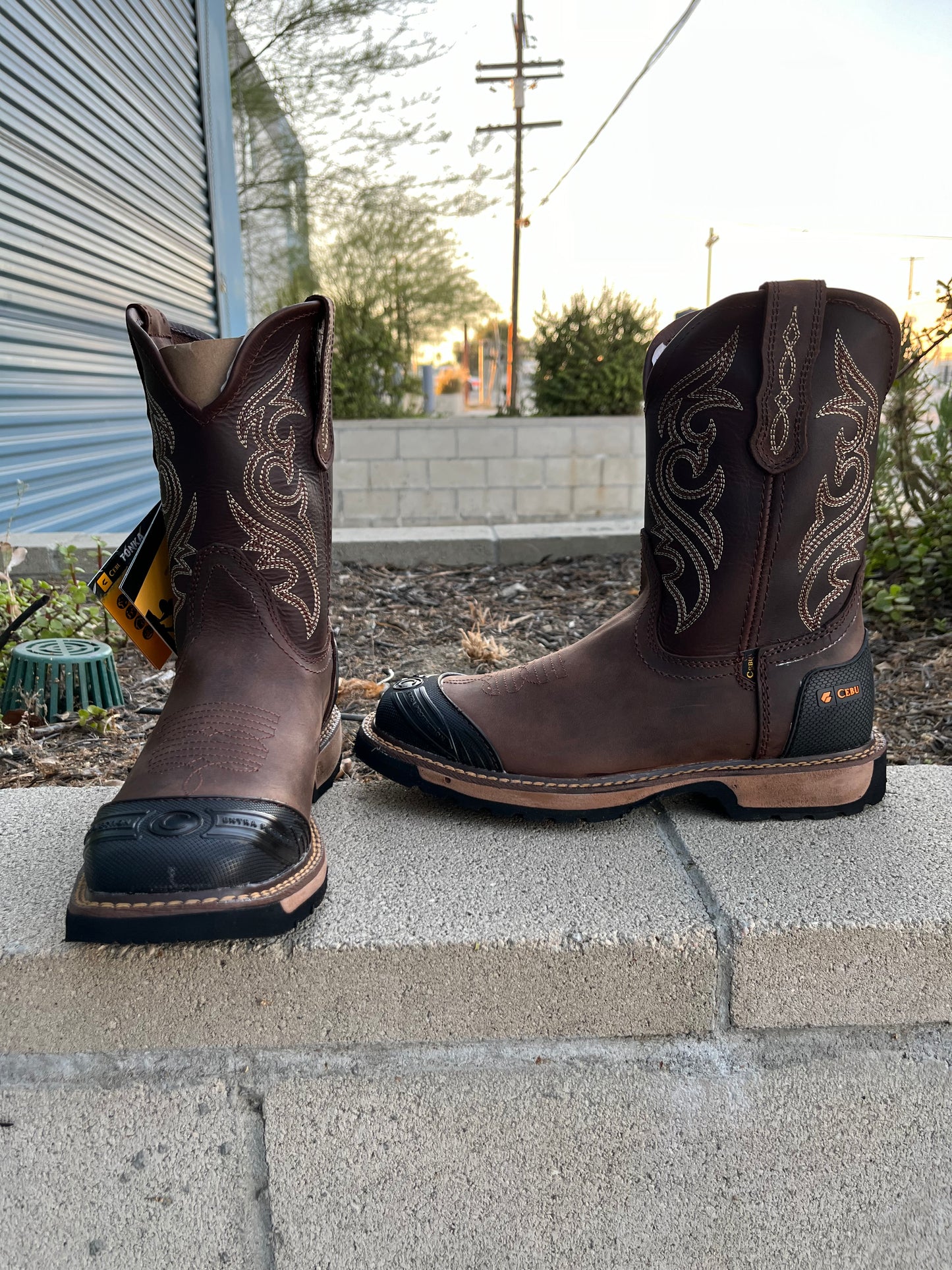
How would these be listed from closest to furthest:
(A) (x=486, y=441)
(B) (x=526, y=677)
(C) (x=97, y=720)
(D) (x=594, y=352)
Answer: (B) (x=526, y=677), (C) (x=97, y=720), (A) (x=486, y=441), (D) (x=594, y=352)

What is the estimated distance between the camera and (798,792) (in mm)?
1063

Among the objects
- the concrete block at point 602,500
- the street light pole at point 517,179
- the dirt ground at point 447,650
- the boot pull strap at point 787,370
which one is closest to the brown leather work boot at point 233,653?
the dirt ground at point 447,650

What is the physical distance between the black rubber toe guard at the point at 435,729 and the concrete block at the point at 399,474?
673cm

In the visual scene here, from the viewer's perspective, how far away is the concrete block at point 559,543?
3230mm


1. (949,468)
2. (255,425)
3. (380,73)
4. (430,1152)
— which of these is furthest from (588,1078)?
(380,73)

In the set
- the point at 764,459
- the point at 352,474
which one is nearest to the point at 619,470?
the point at 352,474

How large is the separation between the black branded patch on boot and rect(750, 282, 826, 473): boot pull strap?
272 millimetres

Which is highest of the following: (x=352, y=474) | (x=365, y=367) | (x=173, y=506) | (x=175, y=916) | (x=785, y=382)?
(x=365, y=367)

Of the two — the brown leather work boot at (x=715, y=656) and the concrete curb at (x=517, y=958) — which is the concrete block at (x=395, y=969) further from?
the brown leather work boot at (x=715, y=656)

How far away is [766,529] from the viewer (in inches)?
38.5

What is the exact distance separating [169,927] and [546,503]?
7.36 m

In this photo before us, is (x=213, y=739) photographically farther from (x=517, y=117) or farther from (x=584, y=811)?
(x=517, y=117)

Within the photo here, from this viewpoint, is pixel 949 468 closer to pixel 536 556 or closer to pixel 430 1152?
pixel 536 556

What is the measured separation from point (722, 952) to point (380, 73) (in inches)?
517
